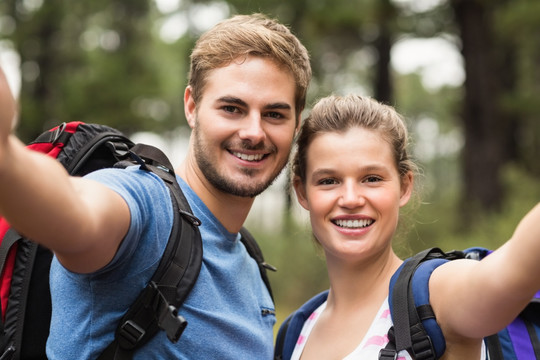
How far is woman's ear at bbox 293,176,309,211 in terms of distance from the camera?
2754 millimetres

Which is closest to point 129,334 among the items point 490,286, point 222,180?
point 222,180

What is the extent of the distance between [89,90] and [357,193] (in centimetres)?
1397

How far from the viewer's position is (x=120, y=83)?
15.9m

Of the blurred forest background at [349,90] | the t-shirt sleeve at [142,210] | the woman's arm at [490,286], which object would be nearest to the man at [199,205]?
the t-shirt sleeve at [142,210]

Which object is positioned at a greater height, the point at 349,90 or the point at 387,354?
the point at 349,90

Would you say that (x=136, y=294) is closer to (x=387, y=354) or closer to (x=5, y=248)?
(x=5, y=248)

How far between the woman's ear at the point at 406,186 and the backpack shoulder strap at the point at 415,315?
0.56 m

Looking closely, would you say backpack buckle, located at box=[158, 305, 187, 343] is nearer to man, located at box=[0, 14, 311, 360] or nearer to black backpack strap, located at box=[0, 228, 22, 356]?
man, located at box=[0, 14, 311, 360]

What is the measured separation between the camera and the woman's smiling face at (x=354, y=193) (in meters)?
2.47

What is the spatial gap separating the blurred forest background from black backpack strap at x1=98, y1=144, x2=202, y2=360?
388 centimetres

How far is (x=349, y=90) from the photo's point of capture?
677 centimetres

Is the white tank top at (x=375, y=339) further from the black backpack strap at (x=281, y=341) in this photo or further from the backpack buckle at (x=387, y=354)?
the black backpack strap at (x=281, y=341)

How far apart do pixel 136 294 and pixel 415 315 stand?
90 centimetres

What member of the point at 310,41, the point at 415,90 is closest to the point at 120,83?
the point at 310,41
